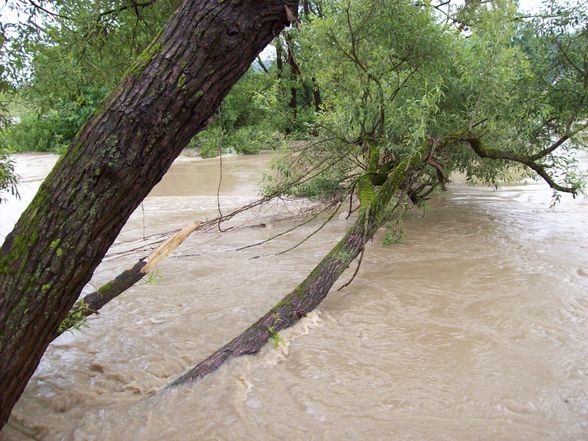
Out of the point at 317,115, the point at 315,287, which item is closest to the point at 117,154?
the point at 315,287

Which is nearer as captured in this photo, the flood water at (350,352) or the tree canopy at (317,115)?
the tree canopy at (317,115)

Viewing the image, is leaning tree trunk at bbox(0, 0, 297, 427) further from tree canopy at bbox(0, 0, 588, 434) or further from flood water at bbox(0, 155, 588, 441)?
flood water at bbox(0, 155, 588, 441)

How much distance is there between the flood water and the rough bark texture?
0.10 meters

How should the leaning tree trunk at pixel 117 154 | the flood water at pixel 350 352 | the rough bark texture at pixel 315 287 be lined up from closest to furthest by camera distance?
the leaning tree trunk at pixel 117 154, the flood water at pixel 350 352, the rough bark texture at pixel 315 287

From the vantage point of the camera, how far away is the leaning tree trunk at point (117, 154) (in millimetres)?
2018

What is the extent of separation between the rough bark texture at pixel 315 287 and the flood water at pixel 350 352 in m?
0.10

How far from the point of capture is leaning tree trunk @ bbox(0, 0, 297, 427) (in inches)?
79.4

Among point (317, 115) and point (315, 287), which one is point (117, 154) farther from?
point (317, 115)

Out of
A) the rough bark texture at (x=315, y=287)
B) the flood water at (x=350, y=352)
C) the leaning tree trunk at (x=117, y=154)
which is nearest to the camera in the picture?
the leaning tree trunk at (x=117, y=154)

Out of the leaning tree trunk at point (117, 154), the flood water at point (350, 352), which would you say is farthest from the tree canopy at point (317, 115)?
the flood water at point (350, 352)

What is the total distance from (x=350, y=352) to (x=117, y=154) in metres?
2.67

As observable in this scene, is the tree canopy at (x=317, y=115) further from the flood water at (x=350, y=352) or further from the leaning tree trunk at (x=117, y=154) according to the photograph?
the flood water at (x=350, y=352)

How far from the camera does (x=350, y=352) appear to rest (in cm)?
404

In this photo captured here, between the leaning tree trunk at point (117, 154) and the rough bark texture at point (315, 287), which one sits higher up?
the leaning tree trunk at point (117, 154)
